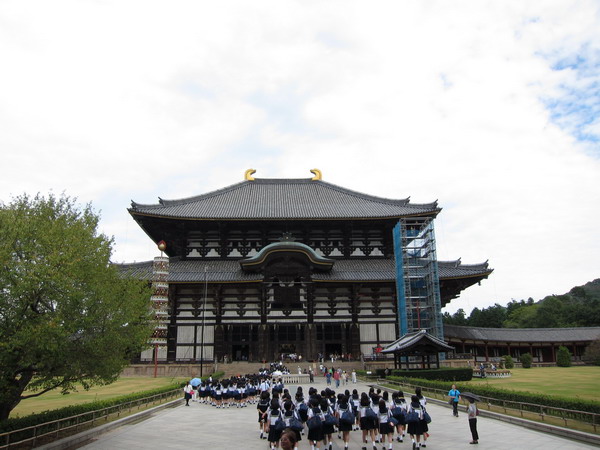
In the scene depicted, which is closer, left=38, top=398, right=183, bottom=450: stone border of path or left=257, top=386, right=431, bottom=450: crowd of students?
left=257, top=386, right=431, bottom=450: crowd of students

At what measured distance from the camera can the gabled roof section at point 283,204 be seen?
47.7 meters

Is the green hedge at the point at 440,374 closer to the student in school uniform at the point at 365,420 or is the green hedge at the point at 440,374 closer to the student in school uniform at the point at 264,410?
the student in school uniform at the point at 264,410

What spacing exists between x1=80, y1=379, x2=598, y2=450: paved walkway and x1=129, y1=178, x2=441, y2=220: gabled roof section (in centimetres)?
2924

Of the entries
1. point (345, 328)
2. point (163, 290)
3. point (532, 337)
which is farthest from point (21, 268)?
point (532, 337)

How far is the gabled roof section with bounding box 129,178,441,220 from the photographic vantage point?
47.7m

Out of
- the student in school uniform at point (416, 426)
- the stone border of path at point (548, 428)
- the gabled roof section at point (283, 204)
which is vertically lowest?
the stone border of path at point (548, 428)

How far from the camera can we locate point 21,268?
14.0m

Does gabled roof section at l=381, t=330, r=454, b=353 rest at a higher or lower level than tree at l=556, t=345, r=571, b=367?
higher

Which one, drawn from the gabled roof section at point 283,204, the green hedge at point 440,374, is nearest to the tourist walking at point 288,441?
the green hedge at point 440,374

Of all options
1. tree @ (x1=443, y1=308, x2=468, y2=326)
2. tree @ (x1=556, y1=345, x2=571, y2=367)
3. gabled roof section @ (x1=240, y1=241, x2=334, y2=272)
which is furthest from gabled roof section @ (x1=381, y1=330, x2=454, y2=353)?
tree @ (x1=443, y1=308, x2=468, y2=326)

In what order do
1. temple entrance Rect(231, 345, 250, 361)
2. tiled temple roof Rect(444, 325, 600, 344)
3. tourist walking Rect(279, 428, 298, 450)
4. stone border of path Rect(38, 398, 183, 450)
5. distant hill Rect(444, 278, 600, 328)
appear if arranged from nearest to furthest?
tourist walking Rect(279, 428, 298, 450)
stone border of path Rect(38, 398, 183, 450)
temple entrance Rect(231, 345, 250, 361)
tiled temple roof Rect(444, 325, 600, 344)
distant hill Rect(444, 278, 600, 328)

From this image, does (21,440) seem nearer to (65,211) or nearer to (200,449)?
(200,449)

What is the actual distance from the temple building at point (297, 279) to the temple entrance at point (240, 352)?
0.10 metres

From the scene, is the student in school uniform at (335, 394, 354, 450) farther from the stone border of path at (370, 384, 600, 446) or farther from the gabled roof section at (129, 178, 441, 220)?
the gabled roof section at (129, 178, 441, 220)
